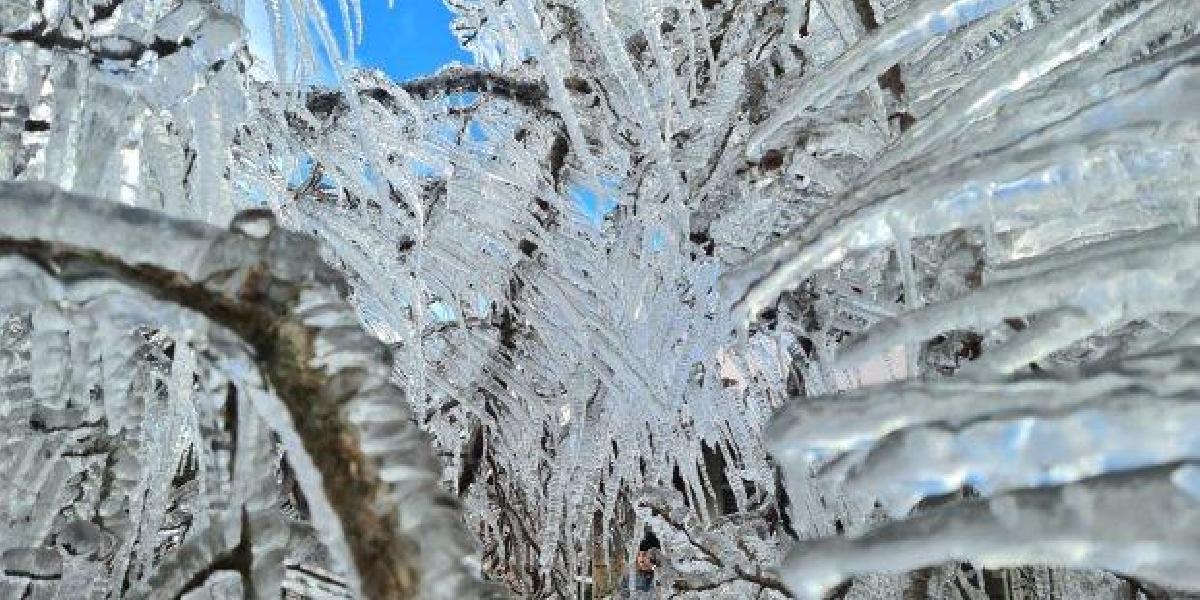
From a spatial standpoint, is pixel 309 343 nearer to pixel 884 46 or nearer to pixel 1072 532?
pixel 1072 532

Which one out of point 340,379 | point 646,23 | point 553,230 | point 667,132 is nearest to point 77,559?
point 340,379

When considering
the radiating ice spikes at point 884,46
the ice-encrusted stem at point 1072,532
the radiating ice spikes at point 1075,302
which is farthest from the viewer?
the radiating ice spikes at point 884,46

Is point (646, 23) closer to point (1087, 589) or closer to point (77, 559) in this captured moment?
point (77, 559)

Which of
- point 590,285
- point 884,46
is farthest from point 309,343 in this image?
point 590,285

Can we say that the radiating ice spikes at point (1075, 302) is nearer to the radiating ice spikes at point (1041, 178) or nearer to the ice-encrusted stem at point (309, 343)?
the radiating ice spikes at point (1041, 178)

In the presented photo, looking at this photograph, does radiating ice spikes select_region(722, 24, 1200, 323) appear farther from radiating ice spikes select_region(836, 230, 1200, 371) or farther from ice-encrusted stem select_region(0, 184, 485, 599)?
ice-encrusted stem select_region(0, 184, 485, 599)

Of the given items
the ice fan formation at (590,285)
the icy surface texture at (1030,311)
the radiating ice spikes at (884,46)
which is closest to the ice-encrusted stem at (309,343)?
the ice fan formation at (590,285)

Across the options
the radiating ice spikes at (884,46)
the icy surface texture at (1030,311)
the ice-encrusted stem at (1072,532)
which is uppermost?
the radiating ice spikes at (884,46)
